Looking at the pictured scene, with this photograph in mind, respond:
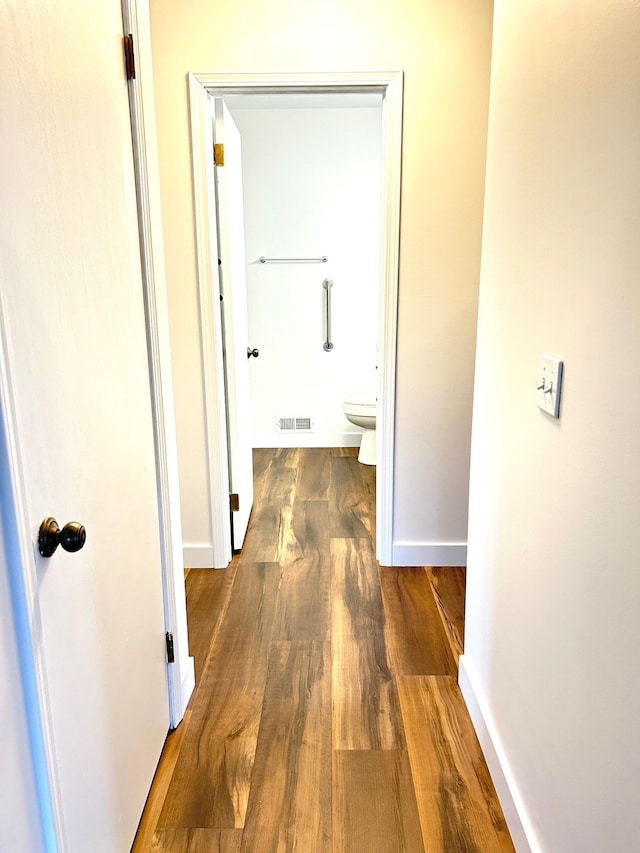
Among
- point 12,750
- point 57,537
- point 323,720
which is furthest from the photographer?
point 323,720

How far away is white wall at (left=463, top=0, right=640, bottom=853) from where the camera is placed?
932mm

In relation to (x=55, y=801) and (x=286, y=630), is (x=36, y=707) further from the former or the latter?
(x=286, y=630)

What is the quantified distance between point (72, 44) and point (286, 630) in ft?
6.31

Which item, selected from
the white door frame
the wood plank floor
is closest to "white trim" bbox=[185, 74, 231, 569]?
the white door frame

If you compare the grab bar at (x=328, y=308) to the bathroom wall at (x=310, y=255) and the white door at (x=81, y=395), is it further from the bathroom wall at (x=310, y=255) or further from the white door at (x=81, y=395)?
the white door at (x=81, y=395)

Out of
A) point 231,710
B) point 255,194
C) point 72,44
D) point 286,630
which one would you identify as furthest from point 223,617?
point 255,194

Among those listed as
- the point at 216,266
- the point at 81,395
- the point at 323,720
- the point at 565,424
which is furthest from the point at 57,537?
the point at 216,266

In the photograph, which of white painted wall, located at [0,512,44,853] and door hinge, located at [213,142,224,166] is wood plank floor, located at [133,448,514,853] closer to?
white painted wall, located at [0,512,44,853]

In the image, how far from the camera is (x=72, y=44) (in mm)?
1109

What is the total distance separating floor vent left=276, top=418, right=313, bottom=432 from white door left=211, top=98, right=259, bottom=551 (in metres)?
1.43

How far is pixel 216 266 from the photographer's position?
2.66 meters

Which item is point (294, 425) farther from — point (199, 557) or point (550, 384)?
point (550, 384)

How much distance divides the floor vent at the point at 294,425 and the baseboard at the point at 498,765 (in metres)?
2.91

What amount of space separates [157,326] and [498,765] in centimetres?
140
